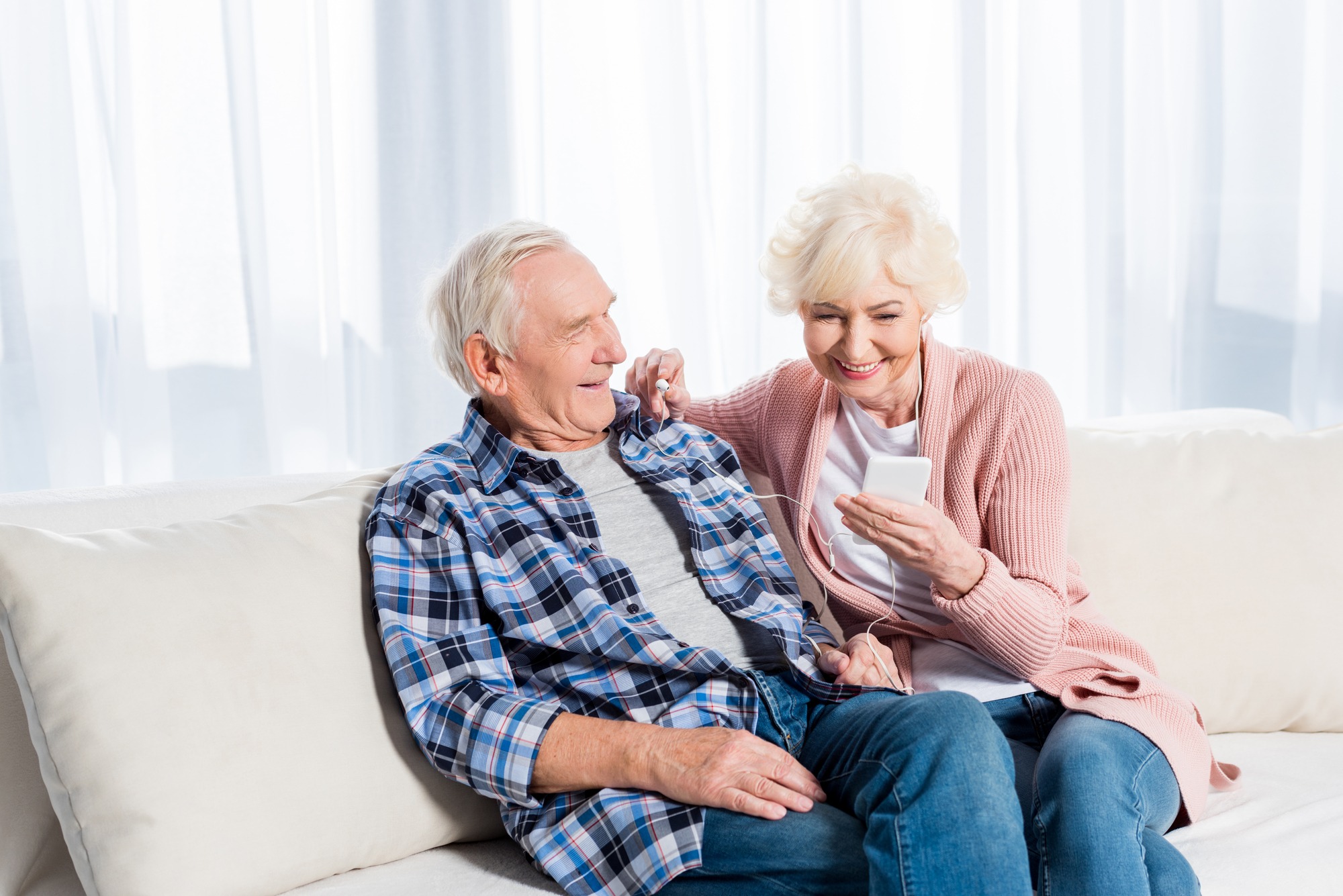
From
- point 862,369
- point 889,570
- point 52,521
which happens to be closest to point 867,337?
point 862,369

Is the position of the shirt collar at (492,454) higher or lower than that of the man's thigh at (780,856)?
higher

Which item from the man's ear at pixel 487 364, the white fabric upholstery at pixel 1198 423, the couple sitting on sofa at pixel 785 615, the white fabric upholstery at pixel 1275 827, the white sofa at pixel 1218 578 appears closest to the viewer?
the couple sitting on sofa at pixel 785 615

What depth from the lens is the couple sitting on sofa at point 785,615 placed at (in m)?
1.22

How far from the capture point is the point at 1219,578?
1.72 metres

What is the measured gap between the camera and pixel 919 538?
1.33m

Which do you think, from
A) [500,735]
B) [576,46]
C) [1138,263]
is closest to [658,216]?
[576,46]

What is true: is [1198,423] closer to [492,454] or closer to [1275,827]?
[1275,827]

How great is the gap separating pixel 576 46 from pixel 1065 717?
5.82 ft

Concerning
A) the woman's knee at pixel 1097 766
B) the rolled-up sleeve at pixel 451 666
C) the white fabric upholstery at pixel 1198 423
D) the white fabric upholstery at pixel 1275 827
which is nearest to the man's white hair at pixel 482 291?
the rolled-up sleeve at pixel 451 666

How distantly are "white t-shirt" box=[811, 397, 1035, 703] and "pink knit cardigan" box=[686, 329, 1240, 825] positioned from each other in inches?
0.7

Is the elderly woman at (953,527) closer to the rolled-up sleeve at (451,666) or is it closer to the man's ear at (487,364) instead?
the man's ear at (487,364)

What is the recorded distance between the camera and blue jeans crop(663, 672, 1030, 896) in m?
1.10

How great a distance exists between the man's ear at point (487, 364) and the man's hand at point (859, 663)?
1.96ft

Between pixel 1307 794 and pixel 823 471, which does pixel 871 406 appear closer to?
pixel 823 471
